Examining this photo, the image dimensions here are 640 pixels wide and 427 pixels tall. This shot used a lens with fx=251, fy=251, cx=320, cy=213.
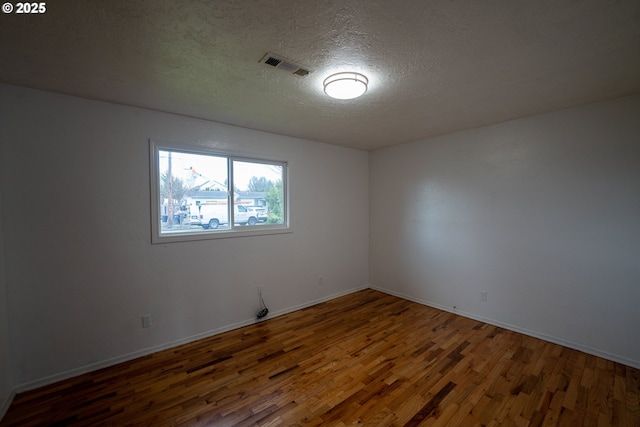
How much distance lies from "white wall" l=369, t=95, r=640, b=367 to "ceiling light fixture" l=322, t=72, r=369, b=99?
2207mm

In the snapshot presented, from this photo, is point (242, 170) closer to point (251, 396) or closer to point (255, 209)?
point (255, 209)

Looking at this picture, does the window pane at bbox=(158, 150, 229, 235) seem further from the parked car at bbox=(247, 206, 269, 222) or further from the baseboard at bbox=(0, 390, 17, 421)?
the baseboard at bbox=(0, 390, 17, 421)

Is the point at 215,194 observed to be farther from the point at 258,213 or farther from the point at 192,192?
the point at 258,213

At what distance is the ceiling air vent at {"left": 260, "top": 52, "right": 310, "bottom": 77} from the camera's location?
1731 mm

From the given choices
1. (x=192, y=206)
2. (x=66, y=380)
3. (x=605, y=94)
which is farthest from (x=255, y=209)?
(x=605, y=94)

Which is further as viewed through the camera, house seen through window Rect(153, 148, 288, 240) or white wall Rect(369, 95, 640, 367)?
house seen through window Rect(153, 148, 288, 240)

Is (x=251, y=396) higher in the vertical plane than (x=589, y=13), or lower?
lower

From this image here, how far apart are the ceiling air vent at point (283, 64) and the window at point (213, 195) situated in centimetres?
157

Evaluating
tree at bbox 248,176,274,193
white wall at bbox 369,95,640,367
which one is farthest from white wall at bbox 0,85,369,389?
white wall at bbox 369,95,640,367

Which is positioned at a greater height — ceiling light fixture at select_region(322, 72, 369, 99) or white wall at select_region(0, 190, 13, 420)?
ceiling light fixture at select_region(322, 72, 369, 99)

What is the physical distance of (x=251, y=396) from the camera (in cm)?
202

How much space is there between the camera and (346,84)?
1.95 metres

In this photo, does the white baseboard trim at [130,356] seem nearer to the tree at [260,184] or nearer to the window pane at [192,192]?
the window pane at [192,192]

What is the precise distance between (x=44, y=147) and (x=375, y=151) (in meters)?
4.22
